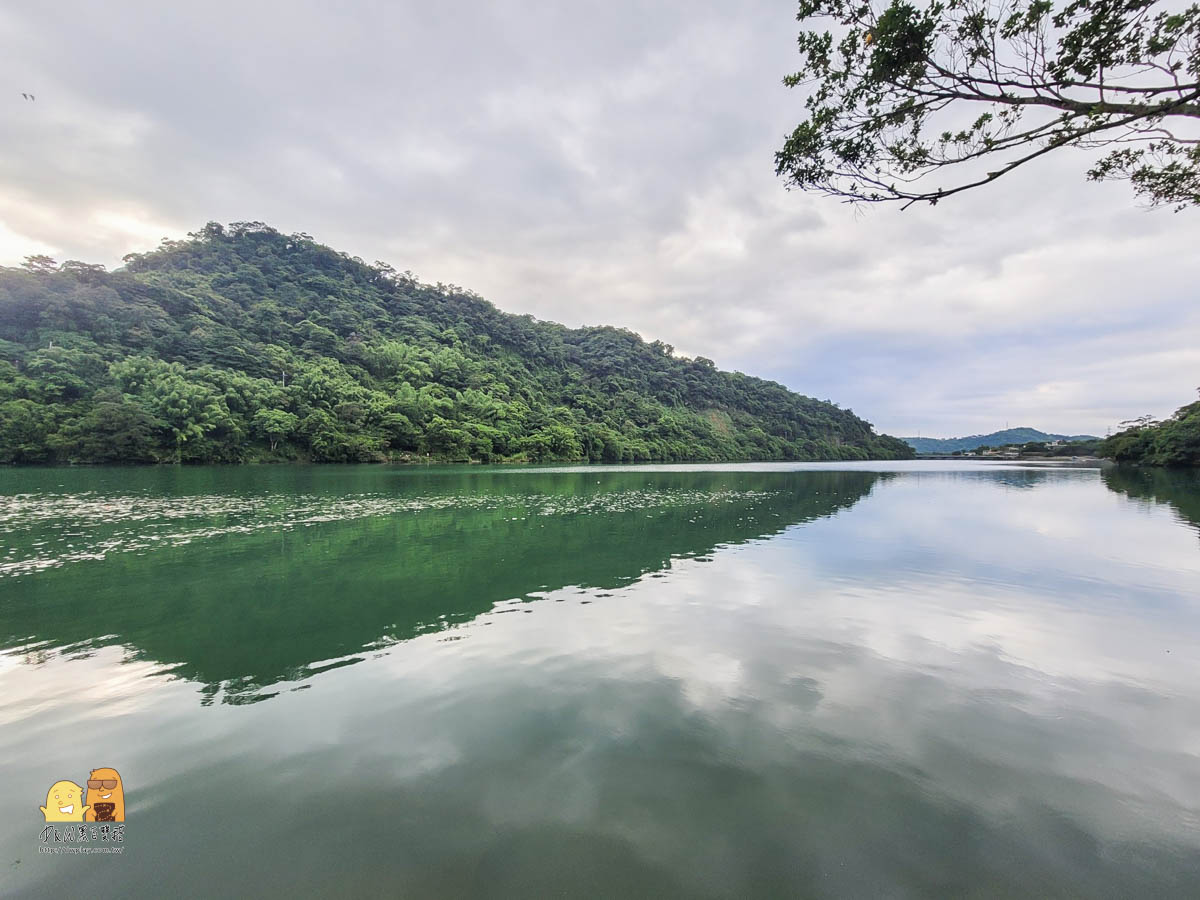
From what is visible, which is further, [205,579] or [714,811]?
[205,579]

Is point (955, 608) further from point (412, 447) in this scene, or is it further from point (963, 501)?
point (412, 447)

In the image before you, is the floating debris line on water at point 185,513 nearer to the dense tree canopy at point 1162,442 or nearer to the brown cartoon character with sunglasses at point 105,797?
the brown cartoon character with sunglasses at point 105,797

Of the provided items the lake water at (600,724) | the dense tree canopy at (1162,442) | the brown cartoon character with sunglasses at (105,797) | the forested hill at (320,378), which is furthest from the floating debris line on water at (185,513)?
the dense tree canopy at (1162,442)

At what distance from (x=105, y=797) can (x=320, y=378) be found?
310 ft

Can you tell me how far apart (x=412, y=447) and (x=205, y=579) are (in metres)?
78.6

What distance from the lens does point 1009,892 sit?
130 inches

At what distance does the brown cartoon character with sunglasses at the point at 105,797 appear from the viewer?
13.5ft


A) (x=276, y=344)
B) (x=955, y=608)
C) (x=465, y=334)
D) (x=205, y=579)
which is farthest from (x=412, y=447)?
(x=955, y=608)

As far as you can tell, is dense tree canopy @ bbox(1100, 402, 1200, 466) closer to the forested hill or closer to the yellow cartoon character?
the forested hill

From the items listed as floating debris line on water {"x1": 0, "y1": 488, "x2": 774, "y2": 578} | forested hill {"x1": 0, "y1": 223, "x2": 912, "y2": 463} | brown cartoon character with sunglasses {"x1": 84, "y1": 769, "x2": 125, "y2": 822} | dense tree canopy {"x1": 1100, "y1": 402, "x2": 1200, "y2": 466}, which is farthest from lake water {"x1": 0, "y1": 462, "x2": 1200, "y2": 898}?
dense tree canopy {"x1": 1100, "y1": 402, "x2": 1200, "y2": 466}

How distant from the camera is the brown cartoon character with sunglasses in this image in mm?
4105

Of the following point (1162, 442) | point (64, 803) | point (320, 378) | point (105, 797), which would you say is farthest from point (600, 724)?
point (1162, 442)

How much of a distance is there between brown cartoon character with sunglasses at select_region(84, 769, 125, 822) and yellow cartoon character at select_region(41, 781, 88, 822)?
0.06 m

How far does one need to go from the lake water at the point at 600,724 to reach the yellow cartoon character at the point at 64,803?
0.32 ft
